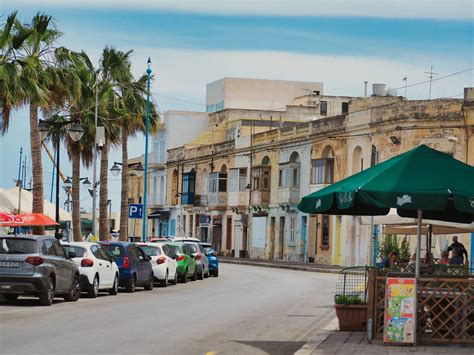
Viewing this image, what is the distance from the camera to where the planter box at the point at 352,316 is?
63.5ft

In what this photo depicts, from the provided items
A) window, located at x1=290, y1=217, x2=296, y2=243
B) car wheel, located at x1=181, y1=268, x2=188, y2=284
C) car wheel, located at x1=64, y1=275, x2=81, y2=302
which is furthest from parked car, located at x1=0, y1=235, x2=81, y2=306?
window, located at x1=290, y1=217, x2=296, y2=243

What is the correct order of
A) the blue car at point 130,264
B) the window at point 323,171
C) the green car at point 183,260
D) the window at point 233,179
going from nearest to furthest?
the blue car at point 130,264
the green car at point 183,260
the window at point 323,171
the window at point 233,179

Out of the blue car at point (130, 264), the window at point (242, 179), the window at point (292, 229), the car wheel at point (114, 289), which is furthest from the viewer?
the window at point (242, 179)

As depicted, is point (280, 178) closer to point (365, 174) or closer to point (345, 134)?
point (345, 134)

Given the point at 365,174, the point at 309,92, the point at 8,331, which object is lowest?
the point at 8,331

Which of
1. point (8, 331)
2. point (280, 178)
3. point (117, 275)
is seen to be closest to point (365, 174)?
point (8, 331)

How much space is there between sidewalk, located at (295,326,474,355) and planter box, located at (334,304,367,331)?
46.7 inches

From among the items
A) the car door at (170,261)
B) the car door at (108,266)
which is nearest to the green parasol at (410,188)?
the car door at (108,266)

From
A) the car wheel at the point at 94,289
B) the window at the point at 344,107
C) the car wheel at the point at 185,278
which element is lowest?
the car wheel at the point at 185,278

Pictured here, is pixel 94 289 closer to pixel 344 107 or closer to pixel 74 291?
pixel 74 291

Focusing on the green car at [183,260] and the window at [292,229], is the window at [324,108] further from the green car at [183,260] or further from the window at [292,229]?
the green car at [183,260]

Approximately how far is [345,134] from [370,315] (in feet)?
160

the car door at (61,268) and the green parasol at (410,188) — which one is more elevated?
the green parasol at (410,188)

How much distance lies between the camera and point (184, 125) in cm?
10450
